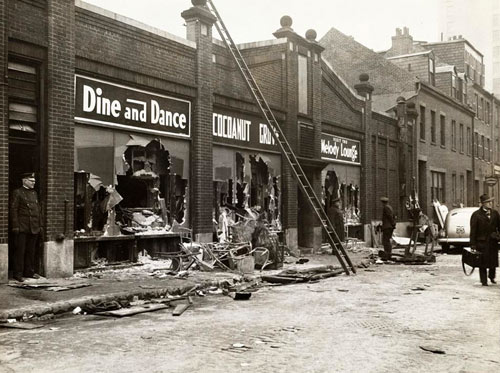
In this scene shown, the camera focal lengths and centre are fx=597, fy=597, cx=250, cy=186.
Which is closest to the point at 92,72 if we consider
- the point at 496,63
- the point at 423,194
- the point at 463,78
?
the point at 423,194

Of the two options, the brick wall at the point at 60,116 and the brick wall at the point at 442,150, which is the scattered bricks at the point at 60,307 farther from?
the brick wall at the point at 442,150

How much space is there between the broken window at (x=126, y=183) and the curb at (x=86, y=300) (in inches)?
122

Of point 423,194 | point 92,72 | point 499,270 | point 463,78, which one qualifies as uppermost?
point 463,78

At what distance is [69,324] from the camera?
8.06m

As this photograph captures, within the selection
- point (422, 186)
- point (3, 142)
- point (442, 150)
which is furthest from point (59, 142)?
point (442, 150)

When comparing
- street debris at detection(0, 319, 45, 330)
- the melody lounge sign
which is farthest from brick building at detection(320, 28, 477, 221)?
street debris at detection(0, 319, 45, 330)

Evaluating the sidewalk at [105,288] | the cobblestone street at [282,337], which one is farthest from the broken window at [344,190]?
the cobblestone street at [282,337]

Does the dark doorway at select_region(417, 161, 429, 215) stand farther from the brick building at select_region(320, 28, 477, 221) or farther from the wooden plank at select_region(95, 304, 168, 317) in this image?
the wooden plank at select_region(95, 304, 168, 317)

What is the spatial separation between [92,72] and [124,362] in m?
8.48

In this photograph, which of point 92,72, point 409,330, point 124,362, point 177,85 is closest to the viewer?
point 124,362

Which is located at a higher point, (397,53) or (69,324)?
(397,53)

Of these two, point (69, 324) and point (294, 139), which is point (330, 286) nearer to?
point (69, 324)

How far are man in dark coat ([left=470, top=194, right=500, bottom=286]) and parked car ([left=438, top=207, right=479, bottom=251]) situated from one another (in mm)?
9583

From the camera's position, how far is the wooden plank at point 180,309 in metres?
8.77
